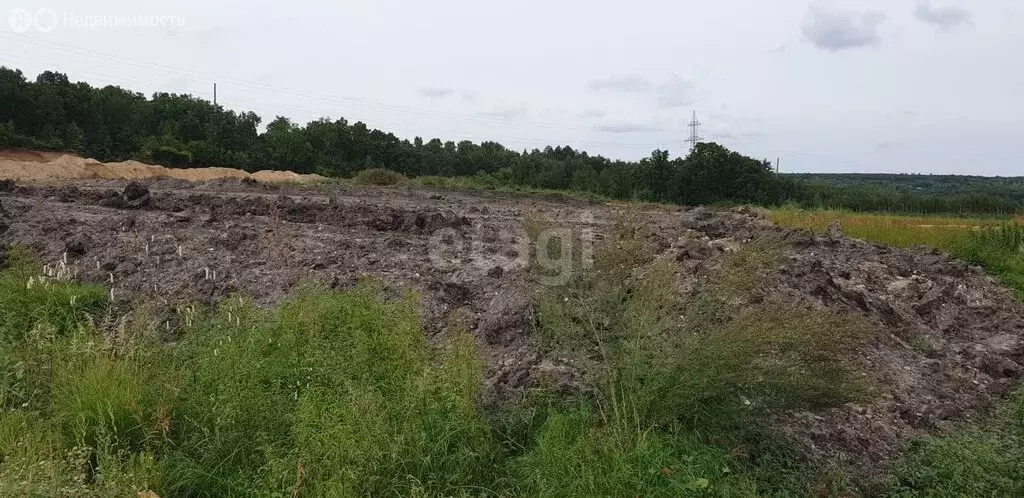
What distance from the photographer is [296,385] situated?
4.98 meters

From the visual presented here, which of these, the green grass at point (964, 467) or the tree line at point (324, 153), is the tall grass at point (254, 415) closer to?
the green grass at point (964, 467)

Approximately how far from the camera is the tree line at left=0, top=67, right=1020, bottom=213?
38719mm

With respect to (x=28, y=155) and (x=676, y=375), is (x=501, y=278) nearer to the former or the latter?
(x=676, y=375)

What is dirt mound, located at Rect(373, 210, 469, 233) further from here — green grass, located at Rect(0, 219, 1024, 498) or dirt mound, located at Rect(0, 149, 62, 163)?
dirt mound, located at Rect(0, 149, 62, 163)

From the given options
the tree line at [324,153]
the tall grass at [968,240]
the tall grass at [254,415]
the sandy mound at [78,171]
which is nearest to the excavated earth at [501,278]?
the tall grass at [968,240]

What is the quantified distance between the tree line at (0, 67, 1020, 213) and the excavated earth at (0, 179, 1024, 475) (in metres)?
22.1

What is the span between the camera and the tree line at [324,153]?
3872cm

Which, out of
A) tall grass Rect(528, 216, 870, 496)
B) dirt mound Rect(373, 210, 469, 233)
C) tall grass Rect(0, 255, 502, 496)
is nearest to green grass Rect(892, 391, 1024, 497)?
tall grass Rect(528, 216, 870, 496)

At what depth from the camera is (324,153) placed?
168 feet

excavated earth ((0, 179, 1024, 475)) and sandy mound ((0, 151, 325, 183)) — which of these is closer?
excavated earth ((0, 179, 1024, 475))

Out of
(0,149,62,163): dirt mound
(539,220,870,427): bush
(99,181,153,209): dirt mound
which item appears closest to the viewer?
(539,220,870,427): bush

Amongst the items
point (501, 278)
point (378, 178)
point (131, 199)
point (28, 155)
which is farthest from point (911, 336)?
point (28, 155)

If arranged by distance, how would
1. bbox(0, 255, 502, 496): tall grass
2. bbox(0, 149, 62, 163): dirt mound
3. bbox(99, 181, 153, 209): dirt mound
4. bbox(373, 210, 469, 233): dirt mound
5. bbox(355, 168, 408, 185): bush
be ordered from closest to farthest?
1. bbox(0, 255, 502, 496): tall grass
2. bbox(373, 210, 469, 233): dirt mound
3. bbox(99, 181, 153, 209): dirt mound
4. bbox(355, 168, 408, 185): bush
5. bbox(0, 149, 62, 163): dirt mound

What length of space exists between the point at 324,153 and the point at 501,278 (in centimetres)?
4592
